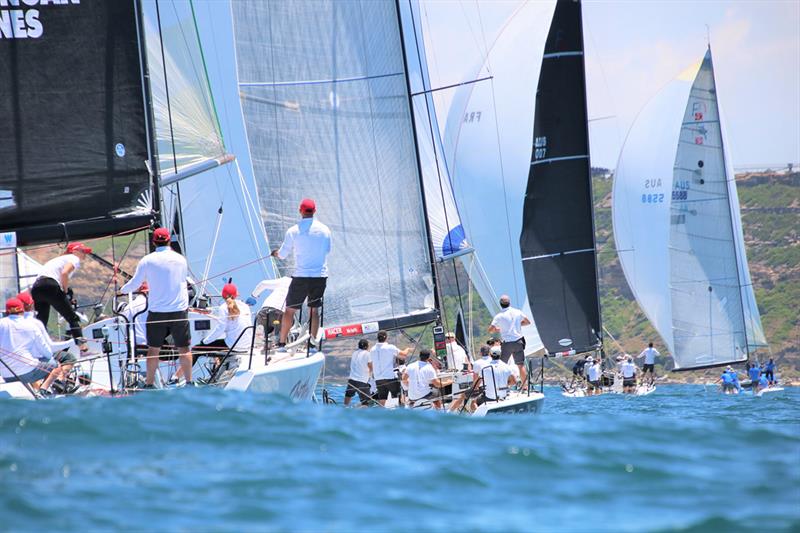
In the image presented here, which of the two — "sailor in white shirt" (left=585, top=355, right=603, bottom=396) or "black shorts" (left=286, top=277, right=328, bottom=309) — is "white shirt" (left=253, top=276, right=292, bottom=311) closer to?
"black shorts" (left=286, top=277, right=328, bottom=309)

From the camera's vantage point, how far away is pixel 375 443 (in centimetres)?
804

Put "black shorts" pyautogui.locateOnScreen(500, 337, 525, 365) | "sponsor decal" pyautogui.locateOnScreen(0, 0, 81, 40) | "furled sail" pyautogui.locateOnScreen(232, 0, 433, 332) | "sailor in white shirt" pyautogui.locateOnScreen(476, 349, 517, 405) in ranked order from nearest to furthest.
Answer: "sponsor decal" pyautogui.locateOnScreen(0, 0, 81, 40), "sailor in white shirt" pyautogui.locateOnScreen(476, 349, 517, 405), "black shorts" pyautogui.locateOnScreen(500, 337, 525, 365), "furled sail" pyautogui.locateOnScreen(232, 0, 433, 332)

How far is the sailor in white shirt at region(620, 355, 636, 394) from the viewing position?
3179 cm

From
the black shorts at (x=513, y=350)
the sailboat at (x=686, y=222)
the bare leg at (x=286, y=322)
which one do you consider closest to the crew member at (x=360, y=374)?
the bare leg at (x=286, y=322)

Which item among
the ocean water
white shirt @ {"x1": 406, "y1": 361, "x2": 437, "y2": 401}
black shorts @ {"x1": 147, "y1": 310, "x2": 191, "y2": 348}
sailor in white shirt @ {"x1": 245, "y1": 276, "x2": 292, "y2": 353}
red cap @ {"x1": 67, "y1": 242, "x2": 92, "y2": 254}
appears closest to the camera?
the ocean water

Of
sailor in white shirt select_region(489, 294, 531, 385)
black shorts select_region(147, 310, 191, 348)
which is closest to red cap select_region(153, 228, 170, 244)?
black shorts select_region(147, 310, 191, 348)

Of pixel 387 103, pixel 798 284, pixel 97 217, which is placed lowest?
pixel 798 284

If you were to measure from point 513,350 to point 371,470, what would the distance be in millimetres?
9243

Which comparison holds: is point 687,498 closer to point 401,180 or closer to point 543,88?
point 401,180

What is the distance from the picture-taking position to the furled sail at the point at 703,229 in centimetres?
3534

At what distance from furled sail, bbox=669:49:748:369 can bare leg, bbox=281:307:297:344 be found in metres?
24.7

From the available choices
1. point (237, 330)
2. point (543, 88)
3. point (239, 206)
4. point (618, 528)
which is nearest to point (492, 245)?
point (543, 88)

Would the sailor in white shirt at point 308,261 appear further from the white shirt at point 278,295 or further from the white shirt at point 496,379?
the white shirt at point 496,379

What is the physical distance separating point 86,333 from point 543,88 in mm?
18216
